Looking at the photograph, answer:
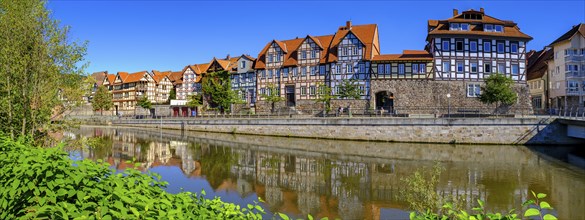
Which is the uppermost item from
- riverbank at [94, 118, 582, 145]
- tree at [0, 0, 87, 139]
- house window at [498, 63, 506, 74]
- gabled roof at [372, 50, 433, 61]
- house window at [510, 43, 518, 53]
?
house window at [510, 43, 518, 53]

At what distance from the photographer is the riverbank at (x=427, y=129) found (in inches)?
1380

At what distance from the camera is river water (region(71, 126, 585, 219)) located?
15.9 metres

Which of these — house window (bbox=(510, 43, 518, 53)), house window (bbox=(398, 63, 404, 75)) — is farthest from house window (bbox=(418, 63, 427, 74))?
house window (bbox=(510, 43, 518, 53))

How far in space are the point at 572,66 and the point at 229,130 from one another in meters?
48.3

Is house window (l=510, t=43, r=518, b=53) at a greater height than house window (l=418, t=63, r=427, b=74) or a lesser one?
greater

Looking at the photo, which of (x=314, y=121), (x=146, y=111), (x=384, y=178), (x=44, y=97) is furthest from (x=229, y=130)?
(x=146, y=111)

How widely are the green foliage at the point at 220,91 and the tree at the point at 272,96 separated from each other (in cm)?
521

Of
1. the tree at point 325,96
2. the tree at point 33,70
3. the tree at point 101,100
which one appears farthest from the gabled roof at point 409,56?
the tree at point 101,100

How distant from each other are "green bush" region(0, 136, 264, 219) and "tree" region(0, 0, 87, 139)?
8849mm

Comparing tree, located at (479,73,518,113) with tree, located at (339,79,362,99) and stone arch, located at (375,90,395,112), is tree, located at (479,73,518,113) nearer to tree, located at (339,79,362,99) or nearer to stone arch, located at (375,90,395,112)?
stone arch, located at (375,90,395,112)

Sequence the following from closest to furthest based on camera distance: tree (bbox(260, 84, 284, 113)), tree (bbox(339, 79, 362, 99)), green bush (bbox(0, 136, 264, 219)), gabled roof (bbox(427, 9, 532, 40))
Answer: green bush (bbox(0, 136, 264, 219))
gabled roof (bbox(427, 9, 532, 40))
tree (bbox(339, 79, 362, 99))
tree (bbox(260, 84, 284, 113))

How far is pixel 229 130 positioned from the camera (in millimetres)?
50031

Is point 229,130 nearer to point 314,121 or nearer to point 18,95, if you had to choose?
point 314,121

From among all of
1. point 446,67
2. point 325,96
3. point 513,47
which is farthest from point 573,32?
point 325,96
